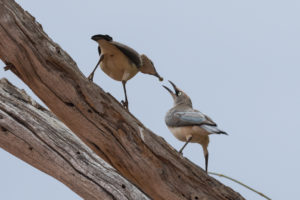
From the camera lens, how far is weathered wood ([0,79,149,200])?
4.27 meters

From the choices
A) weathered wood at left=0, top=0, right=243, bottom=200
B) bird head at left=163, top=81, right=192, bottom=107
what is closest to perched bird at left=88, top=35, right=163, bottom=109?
weathered wood at left=0, top=0, right=243, bottom=200

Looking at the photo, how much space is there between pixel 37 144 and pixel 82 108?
0.47m

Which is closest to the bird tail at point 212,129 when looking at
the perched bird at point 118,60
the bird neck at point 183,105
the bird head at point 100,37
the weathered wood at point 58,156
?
the bird neck at point 183,105

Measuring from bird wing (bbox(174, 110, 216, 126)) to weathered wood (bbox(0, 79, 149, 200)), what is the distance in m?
1.85

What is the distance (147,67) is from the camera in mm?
6238

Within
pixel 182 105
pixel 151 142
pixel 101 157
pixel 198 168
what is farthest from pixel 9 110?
pixel 182 105

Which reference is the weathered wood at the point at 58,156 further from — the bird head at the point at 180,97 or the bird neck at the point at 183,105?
the bird head at the point at 180,97

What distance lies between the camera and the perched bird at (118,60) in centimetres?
523

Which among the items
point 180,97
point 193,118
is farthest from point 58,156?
point 180,97

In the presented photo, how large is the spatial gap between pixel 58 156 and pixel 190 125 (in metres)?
2.15

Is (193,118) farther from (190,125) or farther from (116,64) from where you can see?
(116,64)

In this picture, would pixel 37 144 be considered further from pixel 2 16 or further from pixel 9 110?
pixel 2 16

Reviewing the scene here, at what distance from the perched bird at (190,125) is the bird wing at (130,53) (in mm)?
898

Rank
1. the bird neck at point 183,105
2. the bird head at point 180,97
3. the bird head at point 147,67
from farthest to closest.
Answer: the bird head at point 180,97
the bird neck at point 183,105
the bird head at point 147,67
